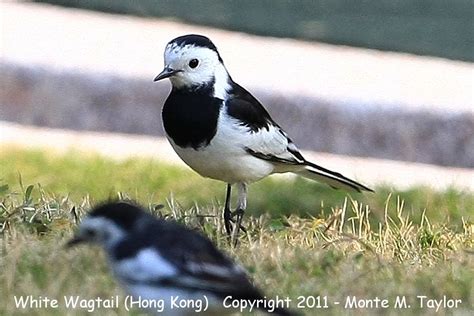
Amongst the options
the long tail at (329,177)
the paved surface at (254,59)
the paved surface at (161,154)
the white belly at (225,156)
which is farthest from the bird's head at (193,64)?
the paved surface at (254,59)

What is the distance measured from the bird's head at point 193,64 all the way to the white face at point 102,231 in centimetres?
185

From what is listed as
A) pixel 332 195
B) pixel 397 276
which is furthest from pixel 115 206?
pixel 332 195

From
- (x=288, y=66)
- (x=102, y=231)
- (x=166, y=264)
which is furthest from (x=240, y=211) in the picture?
(x=288, y=66)

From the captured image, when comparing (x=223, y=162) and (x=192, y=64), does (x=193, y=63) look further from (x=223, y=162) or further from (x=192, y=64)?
(x=223, y=162)

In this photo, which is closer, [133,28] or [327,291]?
[327,291]

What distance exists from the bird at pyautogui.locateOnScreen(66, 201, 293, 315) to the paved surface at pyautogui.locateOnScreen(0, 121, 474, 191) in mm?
4842

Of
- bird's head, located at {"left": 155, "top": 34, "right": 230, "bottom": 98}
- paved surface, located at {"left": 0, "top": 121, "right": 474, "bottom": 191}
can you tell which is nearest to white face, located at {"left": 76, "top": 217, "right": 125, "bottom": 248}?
bird's head, located at {"left": 155, "top": 34, "right": 230, "bottom": 98}

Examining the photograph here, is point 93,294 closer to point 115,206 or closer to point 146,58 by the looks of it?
point 115,206

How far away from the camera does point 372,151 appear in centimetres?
1052

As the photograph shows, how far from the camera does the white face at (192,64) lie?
656 centimetres

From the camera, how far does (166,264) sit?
14.8ft

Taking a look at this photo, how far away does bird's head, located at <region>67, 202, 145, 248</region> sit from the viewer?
15.3 ft

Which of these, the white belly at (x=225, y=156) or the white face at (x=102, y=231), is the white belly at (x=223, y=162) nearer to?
the white belly at (x=225, y=156)

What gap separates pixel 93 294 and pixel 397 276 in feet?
3.86
